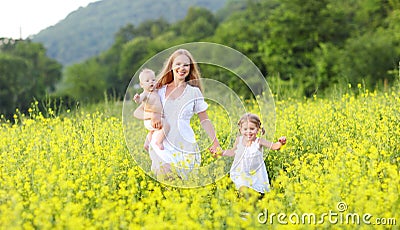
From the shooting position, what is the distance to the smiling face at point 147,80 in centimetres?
545

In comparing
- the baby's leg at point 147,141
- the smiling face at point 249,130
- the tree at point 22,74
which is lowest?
the tree at point 22,74

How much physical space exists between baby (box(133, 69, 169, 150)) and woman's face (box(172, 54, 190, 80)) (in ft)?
0.72

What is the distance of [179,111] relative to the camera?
17.9ft

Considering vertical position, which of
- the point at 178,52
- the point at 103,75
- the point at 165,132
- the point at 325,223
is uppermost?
the point at 178,52

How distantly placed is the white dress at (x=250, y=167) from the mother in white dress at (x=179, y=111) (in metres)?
0.26

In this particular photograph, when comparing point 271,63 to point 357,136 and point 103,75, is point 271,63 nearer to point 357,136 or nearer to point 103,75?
point 357,136

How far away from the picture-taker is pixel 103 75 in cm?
5834

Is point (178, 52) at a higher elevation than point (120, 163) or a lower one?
higher

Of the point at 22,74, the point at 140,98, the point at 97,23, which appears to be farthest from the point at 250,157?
the point at 97,23

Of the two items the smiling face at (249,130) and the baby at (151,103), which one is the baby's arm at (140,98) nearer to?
the baby at (151,103)

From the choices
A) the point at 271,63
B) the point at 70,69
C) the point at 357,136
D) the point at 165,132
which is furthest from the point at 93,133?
the point at 70,69

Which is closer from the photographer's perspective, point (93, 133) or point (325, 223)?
point (325, 223)

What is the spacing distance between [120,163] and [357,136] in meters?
2.59

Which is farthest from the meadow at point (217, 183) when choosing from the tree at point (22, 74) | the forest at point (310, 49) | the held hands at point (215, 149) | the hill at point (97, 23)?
the hill at point (97, 23)
